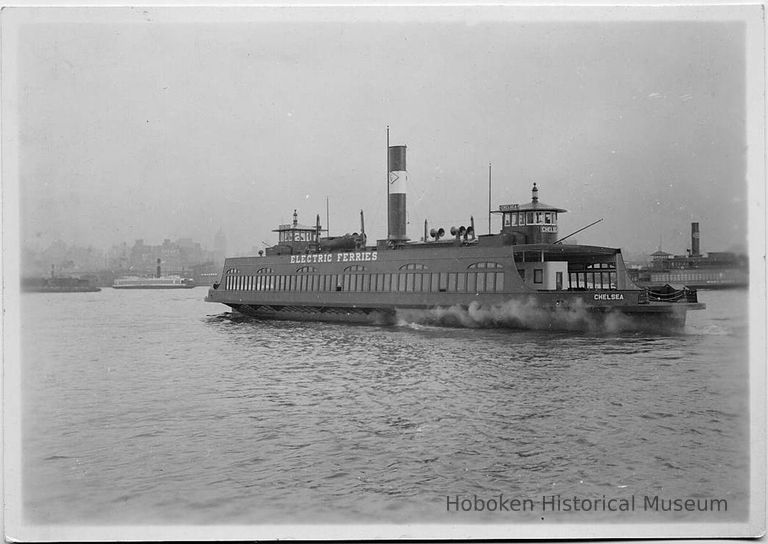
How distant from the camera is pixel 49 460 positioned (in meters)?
10.8

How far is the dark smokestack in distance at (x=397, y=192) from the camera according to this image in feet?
104

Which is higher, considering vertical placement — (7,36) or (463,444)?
(7,36)

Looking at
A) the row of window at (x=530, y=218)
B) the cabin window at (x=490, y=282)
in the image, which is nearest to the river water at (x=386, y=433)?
the cabin window at (x=490, y=282)

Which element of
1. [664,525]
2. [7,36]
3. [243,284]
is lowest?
[664,525]

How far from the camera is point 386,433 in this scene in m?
11.9

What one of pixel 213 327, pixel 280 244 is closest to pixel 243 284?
pixel 280 244

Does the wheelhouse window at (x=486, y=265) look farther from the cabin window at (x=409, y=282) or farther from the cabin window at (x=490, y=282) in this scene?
the cabin window at (x=409, y=282)

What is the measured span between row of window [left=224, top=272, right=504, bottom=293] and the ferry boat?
0.14ft

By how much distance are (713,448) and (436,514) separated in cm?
478

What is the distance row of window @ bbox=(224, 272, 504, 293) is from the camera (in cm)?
2611

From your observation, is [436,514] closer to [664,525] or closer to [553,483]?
[553,483]

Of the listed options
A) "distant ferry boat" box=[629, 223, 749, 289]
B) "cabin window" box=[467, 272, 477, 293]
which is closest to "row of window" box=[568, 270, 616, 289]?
"cabin window" box=[467, 272, 477, 293]

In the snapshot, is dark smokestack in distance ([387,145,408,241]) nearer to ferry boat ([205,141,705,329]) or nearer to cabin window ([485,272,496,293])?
ferry boat ([205,141,705,329])

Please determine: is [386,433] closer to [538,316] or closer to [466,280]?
[538,316]
